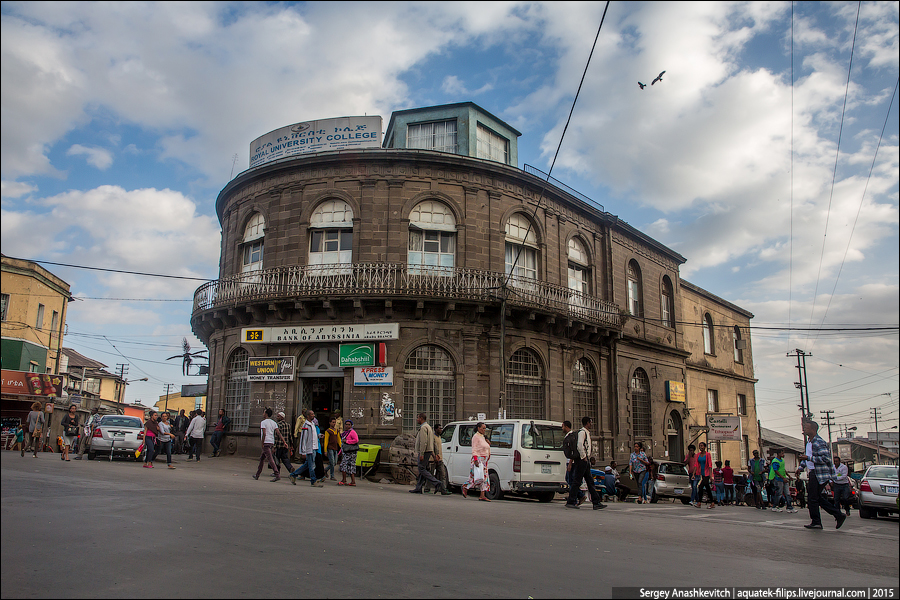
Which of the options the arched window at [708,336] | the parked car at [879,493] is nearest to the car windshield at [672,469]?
the parked car at [879,493]

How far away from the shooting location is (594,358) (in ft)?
87.7

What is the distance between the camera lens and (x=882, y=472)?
1691 cm

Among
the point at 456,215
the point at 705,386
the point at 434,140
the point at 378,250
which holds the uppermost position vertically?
the point at 434,140

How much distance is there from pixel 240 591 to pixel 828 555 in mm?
6823

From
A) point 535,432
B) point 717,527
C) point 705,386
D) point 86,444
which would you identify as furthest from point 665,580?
point 705,386

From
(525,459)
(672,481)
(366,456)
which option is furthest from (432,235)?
(672,481)

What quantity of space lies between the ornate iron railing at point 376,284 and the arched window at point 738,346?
2427 centimetres

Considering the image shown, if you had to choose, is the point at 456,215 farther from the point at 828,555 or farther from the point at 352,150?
the point at 828,555

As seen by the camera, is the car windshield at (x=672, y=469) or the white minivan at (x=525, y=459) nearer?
the white minivan at (x=525, y=459)

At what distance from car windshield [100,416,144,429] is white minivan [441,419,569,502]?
1171 cm

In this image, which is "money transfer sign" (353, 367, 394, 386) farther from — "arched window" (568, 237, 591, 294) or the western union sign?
"arched window" (568, 237, 591, 294)

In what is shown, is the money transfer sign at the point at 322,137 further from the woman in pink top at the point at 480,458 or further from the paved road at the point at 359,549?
the paved road at the point at 359,549

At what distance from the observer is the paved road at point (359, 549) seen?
5.05m

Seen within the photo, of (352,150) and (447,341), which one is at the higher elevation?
(352,150)
